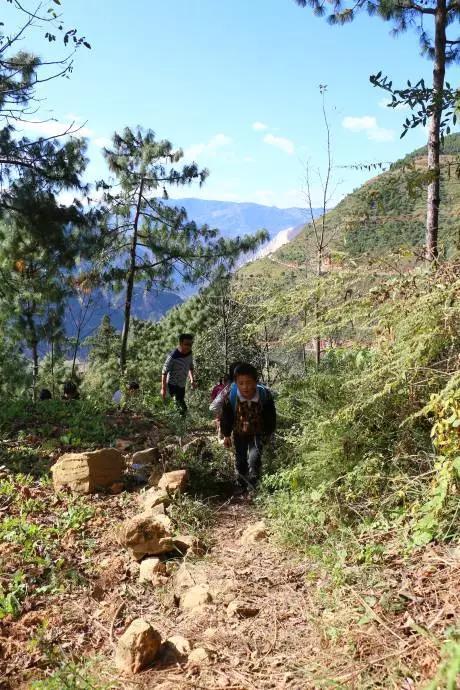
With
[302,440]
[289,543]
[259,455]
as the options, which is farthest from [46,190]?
[289,543]

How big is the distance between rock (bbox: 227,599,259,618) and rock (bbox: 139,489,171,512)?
1.64 m

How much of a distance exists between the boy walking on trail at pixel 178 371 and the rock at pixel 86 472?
3012mm

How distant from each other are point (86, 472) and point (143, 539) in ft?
4.65

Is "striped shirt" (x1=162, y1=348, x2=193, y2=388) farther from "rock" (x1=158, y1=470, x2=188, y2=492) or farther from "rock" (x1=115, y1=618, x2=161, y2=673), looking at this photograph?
"rock" (x1=115, y1=618, x2=161, y2=673)

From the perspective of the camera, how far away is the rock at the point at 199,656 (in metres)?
2.33

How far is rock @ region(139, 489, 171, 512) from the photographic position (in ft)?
14.0

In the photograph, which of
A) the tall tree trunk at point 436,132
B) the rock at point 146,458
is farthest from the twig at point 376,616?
the tall tree trunk at point 436,132

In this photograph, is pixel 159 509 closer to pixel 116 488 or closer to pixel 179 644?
pixel 116 488

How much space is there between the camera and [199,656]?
2348 mm

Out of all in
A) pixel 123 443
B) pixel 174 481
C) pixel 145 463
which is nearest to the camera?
pixel 174 481

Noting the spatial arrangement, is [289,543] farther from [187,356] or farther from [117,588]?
[187,356]

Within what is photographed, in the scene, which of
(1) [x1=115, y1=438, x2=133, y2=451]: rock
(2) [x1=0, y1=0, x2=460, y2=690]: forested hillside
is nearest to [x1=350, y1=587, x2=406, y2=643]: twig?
(2) [x1=0, y1=0, x2=460, y2=690]: forested hillside

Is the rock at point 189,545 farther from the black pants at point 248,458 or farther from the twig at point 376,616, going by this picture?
the twig at point 376,616

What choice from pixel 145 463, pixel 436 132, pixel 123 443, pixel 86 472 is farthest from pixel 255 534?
pixel 436 132
